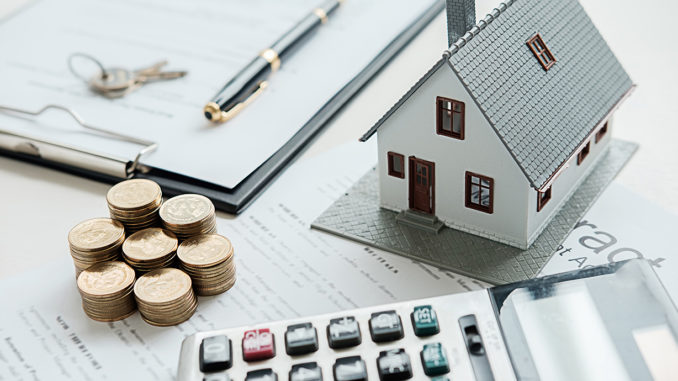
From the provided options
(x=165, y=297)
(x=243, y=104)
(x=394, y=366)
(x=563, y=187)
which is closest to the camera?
(x=394, y=366)

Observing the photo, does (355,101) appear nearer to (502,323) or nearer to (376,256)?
(376,256)

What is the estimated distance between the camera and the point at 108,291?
758mm

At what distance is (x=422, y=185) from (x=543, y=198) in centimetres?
12

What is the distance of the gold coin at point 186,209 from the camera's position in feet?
2.65

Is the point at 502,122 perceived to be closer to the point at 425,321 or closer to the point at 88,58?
the point at 425,321

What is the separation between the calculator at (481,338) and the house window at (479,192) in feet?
0.40

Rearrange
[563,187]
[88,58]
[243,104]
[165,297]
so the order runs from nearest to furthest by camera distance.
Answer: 1. [165,297]
2. [563,187]
3. [243,104]
4. [88,58]

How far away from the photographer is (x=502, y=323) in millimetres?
686

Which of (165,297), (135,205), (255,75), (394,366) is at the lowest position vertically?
(394,366)

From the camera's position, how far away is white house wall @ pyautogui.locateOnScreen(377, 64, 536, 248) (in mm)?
775

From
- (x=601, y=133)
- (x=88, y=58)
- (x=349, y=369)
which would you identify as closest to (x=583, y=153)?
(x=601, y=133)

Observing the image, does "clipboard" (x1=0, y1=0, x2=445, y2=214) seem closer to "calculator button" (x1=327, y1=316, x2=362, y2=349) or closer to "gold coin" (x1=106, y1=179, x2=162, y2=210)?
"gold coin" (x1=106, y1=179, x2=162, y2=210)

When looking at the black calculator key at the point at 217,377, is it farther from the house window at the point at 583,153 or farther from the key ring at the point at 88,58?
the key ring at the point at 88,58

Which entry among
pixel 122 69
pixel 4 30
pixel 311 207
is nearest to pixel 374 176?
pixel 311 207
